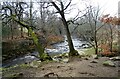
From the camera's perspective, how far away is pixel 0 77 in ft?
15.3

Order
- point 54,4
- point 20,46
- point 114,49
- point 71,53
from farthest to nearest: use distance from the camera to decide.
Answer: point 20,46 < point 114,49 < point 71,53 < point 54,4

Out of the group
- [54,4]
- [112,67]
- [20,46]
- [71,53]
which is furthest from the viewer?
[20,46]

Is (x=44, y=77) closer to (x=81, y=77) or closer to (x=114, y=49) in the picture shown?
(x=81, y=77)

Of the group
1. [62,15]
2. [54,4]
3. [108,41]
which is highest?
[54,4]

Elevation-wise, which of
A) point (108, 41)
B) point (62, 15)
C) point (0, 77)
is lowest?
point (0, 77)

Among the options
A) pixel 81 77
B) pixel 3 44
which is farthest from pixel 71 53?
pixel 3 44

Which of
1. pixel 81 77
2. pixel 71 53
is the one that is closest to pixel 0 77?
pixel 81 77

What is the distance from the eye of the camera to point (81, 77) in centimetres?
437

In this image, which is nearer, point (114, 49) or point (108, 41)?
point (114, 49)

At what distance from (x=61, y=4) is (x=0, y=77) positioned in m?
4.94

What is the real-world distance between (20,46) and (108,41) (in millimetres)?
8535

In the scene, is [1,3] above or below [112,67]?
above

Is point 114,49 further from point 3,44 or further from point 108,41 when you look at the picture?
point 3,44

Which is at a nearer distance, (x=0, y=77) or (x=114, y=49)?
(x=0, y=77)
